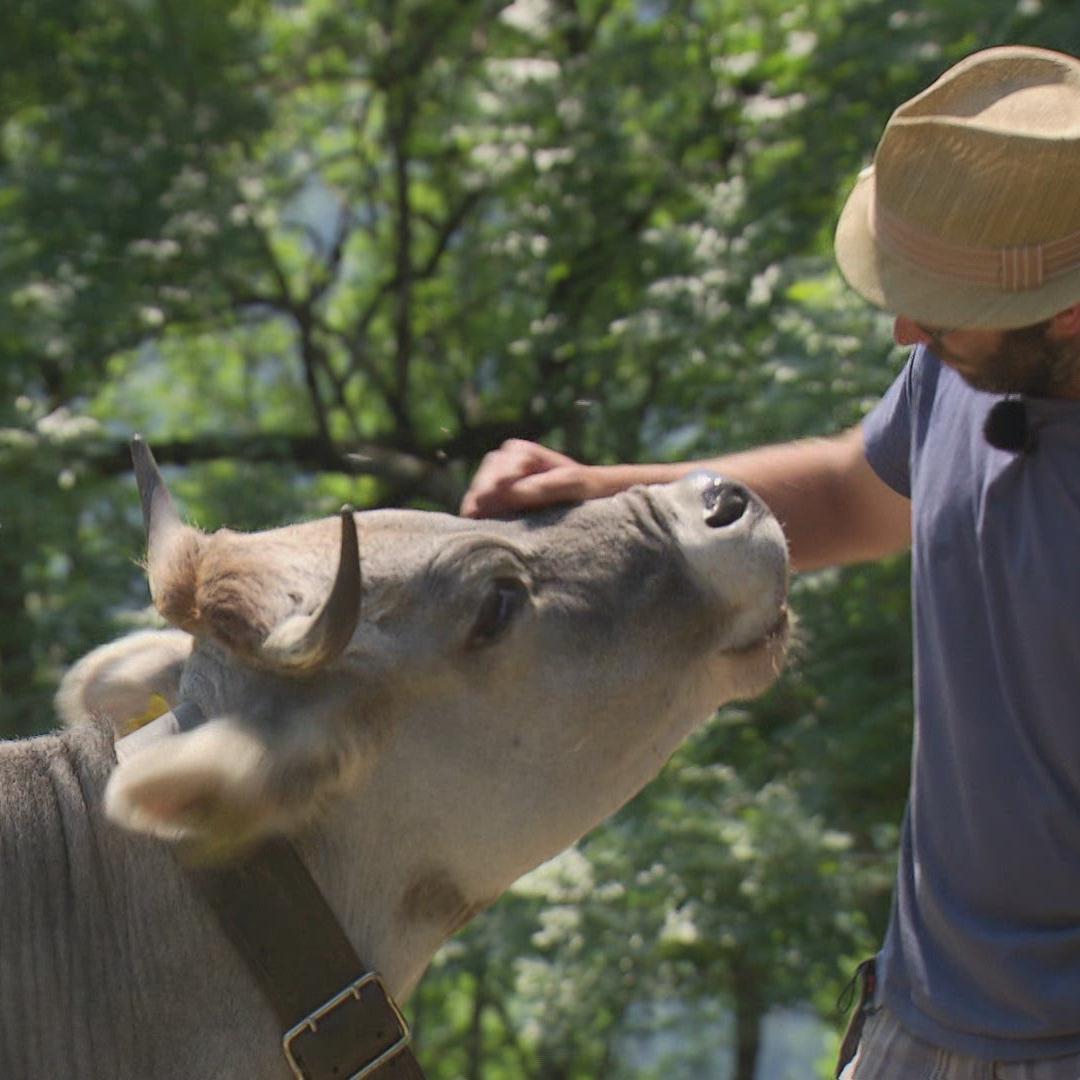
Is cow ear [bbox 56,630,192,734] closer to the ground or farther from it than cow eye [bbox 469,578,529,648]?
closer to the ground

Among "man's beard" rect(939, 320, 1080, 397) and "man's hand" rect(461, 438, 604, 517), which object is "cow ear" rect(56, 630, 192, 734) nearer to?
"man's hand" rect(461, 438, 604, 517)

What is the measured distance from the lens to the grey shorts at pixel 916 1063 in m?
2.79

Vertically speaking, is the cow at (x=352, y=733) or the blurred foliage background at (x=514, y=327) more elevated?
the cow at (x=352, y=733)

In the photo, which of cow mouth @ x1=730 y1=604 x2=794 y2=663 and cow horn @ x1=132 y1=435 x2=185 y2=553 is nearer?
cow horn @ x1=132 y1=435 x2=185 y2=553

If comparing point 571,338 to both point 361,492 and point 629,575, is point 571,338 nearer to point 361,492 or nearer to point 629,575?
point 361,492

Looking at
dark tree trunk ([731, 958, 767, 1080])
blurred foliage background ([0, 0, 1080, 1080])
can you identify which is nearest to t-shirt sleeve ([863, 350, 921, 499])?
blurred foliage background ([0, 0, 1080, 1080])

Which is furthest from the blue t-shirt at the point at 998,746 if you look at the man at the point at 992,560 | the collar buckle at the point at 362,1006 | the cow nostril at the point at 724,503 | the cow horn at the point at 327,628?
the cow horn at the point at 327,628

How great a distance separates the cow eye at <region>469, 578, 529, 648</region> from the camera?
3002 mm

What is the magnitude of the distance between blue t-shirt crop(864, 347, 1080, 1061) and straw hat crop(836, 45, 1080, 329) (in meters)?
0.23

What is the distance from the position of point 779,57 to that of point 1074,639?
499 cm

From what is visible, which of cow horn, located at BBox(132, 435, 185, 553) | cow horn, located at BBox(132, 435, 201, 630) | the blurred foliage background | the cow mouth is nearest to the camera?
cow horn, located at BBox(132, 435, 201, 630)

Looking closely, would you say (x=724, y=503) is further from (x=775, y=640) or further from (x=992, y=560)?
(x=992, y=560)

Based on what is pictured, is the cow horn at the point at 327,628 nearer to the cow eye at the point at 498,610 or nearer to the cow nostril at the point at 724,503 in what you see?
the cow eye at the point at 498,610

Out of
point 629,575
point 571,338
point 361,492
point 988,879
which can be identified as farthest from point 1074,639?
point 361,492
